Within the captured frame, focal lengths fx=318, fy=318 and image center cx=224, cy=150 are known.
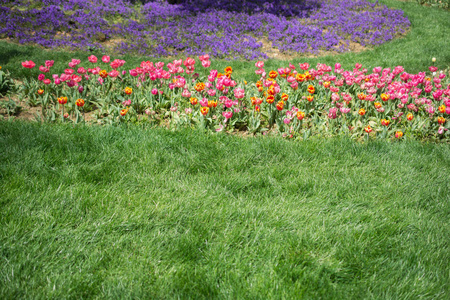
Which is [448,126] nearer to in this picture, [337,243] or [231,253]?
[337,243]

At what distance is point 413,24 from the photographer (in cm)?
977

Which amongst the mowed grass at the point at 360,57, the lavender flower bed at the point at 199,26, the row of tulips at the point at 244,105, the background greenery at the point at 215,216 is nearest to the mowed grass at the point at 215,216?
the background greenery at the point at 215,216

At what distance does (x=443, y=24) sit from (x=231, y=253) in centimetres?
1133

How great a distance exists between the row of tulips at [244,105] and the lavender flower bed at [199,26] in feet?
9.69

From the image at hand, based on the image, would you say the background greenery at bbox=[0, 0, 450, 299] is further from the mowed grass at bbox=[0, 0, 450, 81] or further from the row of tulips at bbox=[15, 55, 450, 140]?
the mowed grass at bbox=[0, 0, 450, 81]

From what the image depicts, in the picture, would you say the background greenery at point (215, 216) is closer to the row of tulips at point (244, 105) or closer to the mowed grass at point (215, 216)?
the mowed grass at point (215, 216)

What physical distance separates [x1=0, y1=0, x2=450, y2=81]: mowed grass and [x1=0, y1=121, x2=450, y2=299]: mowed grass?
9.11ft

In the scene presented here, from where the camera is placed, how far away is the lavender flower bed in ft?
24.0

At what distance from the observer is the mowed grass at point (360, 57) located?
574 centimetres

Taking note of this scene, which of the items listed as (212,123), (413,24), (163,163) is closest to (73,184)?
(163,163)

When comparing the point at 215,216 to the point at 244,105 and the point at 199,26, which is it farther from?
the point at 199,26

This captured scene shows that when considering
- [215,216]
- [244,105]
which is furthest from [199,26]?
[215,216]

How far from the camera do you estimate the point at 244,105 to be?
443 cm

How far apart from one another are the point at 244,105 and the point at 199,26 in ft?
16.2
